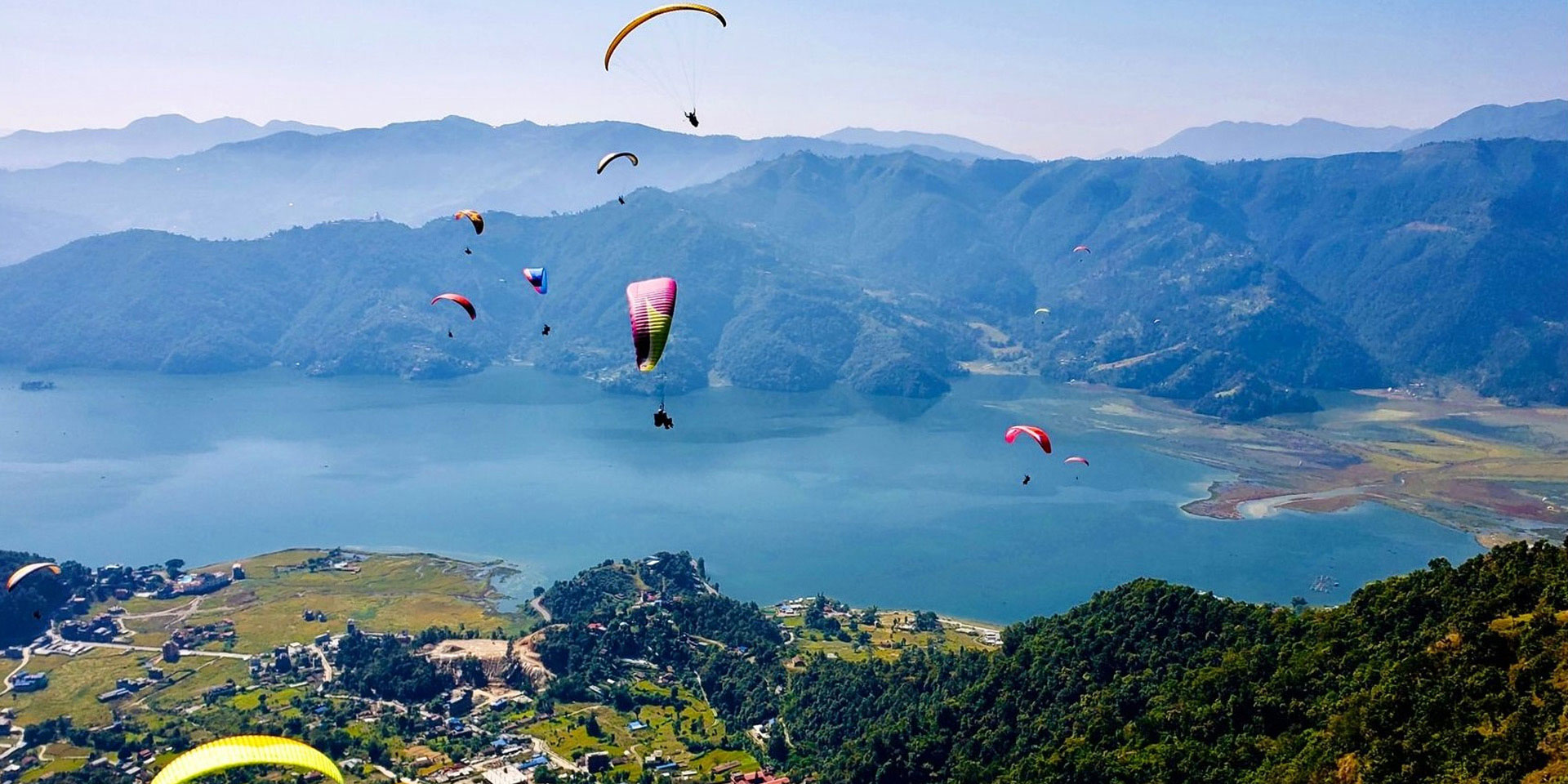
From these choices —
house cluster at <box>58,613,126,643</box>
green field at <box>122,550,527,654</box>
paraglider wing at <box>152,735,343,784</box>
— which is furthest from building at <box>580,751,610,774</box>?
house cluster at <box>58,613,126,643</box>

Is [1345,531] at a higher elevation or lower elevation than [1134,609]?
lower

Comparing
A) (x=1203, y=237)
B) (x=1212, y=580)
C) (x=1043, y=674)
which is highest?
(x=1203, y=237)

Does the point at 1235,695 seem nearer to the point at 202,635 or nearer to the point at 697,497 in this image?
the point at 202,635

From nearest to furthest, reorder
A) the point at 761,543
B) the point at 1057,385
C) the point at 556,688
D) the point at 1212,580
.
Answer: the point at 556,688 < the point at 1212,580 < the point at 761,543 < the point at 1057,385

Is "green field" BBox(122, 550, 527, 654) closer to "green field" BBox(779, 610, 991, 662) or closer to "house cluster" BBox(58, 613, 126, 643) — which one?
"house cluster" BBox(58, 613, 126, 643)

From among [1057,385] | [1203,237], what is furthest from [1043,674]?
[1203,237]

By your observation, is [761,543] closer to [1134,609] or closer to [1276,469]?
[1134,609]

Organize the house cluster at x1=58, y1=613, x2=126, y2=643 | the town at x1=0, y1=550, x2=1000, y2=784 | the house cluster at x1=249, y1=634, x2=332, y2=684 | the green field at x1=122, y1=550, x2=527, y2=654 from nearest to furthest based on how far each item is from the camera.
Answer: the town at x1=0, y1=550, x2=1000, y2=784, the house cluster at x1=249, y1=634, x2=332, y2=684, the house cluster at x1=58, y1=613, x2=126, y2=643, the green field at x1=122, y1=550, x2=527, y2=654
